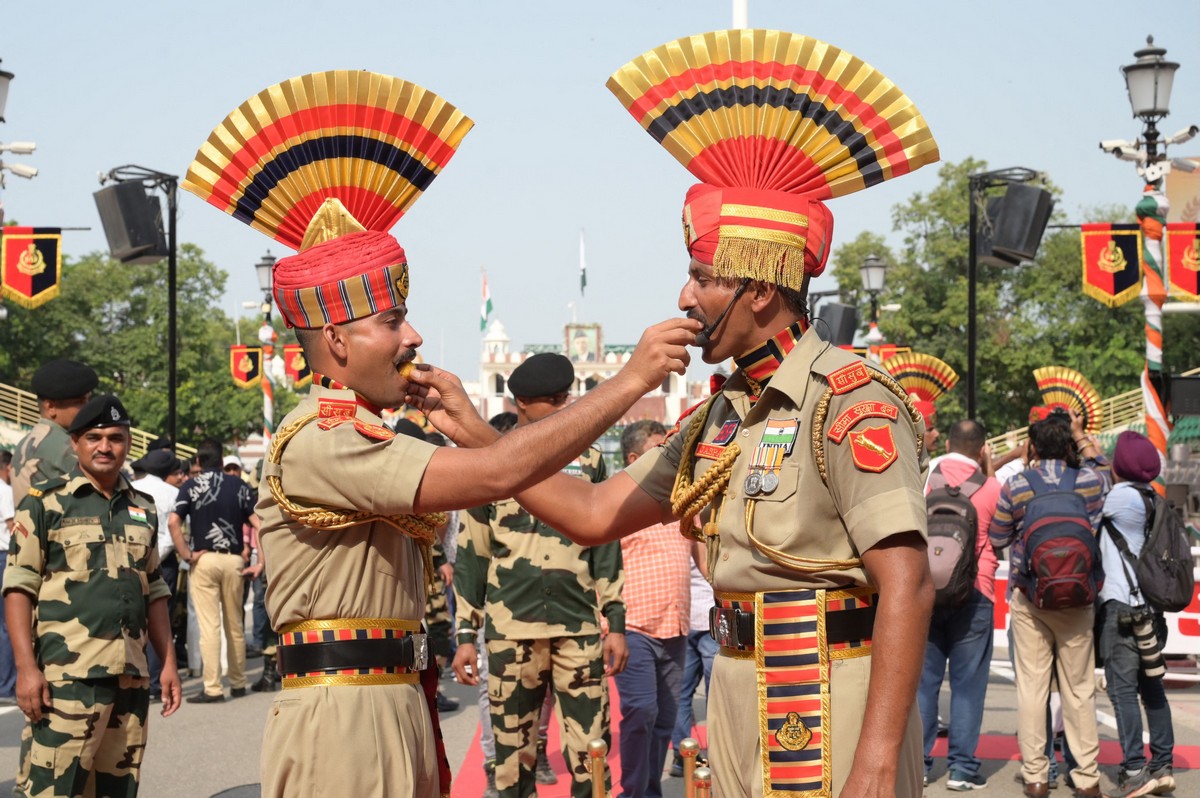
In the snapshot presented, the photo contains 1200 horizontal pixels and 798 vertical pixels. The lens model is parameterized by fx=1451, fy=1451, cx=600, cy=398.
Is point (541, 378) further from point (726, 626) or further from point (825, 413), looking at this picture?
point (825, 413)

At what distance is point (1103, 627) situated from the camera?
9039mm

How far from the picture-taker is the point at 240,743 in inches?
417

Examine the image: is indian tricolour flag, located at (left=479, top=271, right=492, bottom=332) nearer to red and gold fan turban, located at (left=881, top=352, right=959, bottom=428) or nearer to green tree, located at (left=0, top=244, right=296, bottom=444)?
green tree, located at (left=0, top=244, right=296, bottom=444)

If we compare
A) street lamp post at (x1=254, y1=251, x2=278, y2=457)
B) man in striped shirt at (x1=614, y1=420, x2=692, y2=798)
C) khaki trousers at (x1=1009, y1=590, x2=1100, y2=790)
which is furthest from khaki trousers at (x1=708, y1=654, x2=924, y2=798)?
street lamp post at (x1=254, y1=251, x2=278, y2=457)

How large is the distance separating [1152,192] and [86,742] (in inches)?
441

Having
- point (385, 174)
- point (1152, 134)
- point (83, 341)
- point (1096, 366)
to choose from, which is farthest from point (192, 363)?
point (385, 174)

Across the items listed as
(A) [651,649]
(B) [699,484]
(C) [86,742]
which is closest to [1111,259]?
(A) [651,649]

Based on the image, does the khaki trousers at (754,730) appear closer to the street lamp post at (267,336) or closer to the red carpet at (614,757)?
the red carpet at (614,757)

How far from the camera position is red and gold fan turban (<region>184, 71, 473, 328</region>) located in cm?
408

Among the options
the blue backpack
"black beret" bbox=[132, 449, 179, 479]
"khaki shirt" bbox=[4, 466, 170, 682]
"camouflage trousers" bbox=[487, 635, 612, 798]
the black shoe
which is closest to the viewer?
"khaki shirt" bbox=[4, 466, 170, 682]

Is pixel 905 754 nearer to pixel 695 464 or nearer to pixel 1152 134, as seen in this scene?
pixel 695 464

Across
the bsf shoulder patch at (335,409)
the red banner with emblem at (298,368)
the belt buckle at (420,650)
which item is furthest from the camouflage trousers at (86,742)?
the red banner with emblem at (298,368)

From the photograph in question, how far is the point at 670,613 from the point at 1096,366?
4746 cm

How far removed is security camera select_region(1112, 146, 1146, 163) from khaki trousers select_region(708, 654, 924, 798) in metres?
11.7
